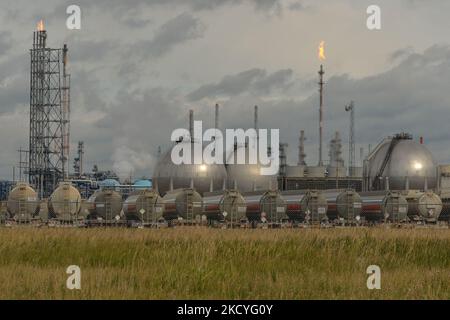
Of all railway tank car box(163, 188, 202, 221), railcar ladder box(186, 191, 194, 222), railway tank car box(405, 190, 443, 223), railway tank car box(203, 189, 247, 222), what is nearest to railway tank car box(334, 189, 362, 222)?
railway tank car box(405, 190, 443, 223)

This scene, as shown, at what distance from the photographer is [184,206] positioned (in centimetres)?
7219

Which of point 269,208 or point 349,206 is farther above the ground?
point 349,206

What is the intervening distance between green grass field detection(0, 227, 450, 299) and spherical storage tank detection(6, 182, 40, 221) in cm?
5192

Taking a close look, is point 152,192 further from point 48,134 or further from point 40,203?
point 48,134

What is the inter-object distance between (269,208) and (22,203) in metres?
26.8

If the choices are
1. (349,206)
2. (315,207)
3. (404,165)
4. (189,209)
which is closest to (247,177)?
(404,165)

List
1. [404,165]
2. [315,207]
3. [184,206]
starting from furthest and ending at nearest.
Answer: [404,165], [184,206], [315,207]

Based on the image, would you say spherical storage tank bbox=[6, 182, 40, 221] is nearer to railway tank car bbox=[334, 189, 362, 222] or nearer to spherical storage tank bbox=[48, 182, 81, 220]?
spherical storage tank bbox=[48, 182, 81, 220]

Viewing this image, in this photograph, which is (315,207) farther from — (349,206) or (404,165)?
(404,165)

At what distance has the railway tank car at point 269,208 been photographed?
70.7 meters

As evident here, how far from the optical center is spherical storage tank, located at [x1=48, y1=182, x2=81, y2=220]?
7444 centimetres

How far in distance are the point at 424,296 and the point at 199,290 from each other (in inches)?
190
